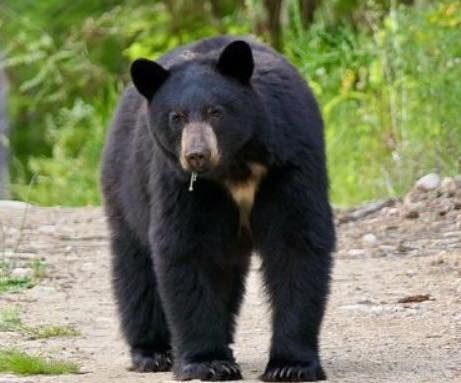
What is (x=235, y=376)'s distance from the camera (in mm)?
6250

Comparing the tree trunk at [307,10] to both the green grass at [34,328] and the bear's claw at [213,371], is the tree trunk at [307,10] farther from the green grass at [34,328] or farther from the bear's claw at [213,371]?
the bear's claw at [213,371]

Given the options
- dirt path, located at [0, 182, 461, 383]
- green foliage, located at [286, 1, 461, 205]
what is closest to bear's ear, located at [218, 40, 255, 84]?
dirt path, located at [0, 182, 461, 383]

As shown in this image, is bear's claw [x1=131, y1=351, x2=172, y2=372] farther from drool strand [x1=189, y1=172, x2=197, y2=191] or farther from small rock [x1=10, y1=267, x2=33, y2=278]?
small rock [x1=10, y1=267, x2=33, y2=278]

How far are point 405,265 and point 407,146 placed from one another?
299 centimetres

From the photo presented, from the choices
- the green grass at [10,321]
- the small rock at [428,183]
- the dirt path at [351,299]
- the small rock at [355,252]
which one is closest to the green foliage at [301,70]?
the small rock at [428,183]

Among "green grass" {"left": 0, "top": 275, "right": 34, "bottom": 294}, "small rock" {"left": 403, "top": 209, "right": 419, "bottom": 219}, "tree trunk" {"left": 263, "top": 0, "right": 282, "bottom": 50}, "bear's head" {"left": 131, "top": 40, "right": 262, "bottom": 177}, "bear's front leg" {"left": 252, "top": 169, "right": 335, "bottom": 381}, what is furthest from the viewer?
"tree trunk" {"left": 263, "top": 0, "right": 282, "bottom": 50}

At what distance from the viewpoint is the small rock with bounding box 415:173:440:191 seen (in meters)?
11.1

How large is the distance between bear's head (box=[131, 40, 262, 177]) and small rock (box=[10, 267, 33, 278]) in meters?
3.26

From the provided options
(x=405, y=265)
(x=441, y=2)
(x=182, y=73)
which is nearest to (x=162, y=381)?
(x=182, y=73)

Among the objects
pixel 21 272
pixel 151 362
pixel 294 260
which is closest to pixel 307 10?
pixel 21 272

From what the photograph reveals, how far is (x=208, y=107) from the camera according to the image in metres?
6.13

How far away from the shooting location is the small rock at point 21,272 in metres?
9.29

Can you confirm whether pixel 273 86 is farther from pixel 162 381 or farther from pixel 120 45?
pixel 120 45

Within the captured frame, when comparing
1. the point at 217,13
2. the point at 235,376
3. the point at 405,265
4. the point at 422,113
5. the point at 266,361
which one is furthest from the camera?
the point at 217,13
